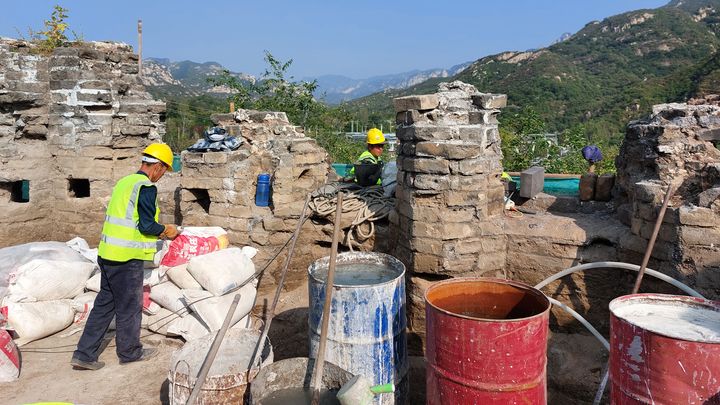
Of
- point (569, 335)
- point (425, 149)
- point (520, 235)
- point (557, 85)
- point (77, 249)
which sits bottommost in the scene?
point (569, 335)

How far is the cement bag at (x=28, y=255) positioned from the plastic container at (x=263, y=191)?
186 centimetres

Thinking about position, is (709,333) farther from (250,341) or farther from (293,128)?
(293,128)

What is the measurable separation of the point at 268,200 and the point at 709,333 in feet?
14.0

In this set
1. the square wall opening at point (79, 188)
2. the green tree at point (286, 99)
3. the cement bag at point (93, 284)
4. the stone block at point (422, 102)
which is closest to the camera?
the stone block at point (422, 102)

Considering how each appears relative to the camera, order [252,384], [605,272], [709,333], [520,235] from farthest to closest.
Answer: [520,235] → [605,272] → [252,384] → [709,333]

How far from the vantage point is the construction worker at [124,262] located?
399 centimetres

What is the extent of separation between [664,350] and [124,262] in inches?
145

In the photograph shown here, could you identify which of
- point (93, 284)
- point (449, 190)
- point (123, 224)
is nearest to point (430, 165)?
point (449, 190)

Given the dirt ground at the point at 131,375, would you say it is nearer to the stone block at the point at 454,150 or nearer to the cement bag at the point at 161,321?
the cement bag at the point at 161,321

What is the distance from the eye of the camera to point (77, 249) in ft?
18.1

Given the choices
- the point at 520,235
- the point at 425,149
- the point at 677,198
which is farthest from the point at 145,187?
the point at 677,198

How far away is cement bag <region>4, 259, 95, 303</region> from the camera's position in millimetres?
4473

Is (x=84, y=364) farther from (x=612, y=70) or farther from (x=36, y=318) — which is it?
(x=612, y=70)

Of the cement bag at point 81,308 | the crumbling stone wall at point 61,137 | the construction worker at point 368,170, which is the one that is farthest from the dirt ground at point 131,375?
the construction worker at point 368,170
